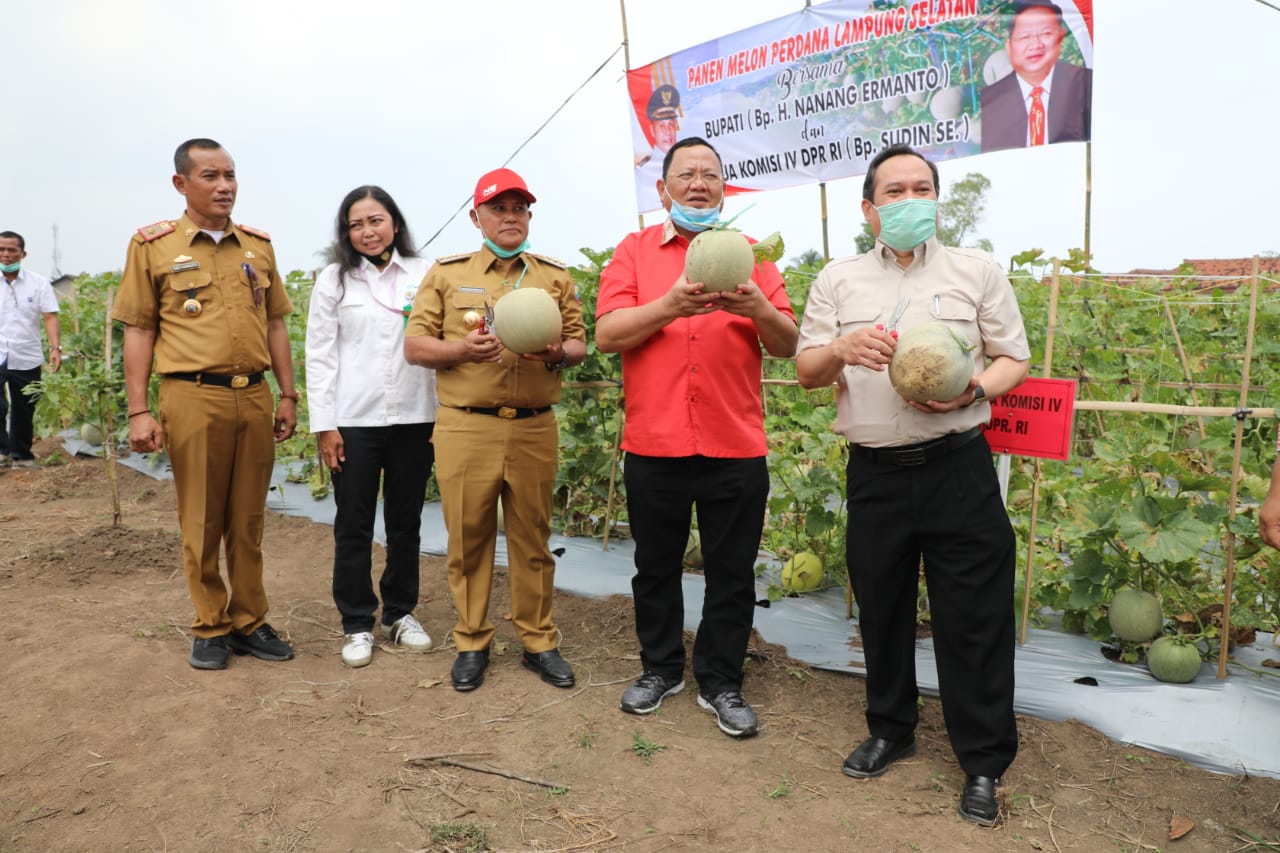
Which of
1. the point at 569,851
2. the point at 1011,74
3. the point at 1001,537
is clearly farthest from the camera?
the point at 1011,74

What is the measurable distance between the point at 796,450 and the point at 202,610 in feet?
12.0

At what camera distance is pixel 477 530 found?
407cm

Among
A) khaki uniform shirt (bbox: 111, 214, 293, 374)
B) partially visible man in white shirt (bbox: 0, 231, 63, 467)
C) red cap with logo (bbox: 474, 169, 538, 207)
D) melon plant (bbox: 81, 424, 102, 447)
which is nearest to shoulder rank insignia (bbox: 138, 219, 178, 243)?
khaki uniform shirt (bbox: 111, 214, 293, 374)

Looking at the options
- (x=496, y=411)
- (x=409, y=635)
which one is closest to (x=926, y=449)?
(x=496, y=411)

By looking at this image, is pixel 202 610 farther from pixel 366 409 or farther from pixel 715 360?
pixel 715 360

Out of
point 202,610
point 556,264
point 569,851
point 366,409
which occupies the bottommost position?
point 569,851

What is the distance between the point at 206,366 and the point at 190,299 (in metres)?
0.32

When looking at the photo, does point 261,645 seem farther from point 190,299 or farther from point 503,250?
point 503,250

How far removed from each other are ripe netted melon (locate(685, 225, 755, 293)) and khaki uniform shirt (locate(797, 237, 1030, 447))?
0.37m

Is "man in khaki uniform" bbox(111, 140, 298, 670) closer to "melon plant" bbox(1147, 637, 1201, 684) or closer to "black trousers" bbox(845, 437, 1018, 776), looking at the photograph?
"black trousers" bbox(845, 437, 1018, 776)

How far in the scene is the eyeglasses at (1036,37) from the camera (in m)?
4.88

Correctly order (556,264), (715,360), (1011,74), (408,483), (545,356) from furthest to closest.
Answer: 1. (1011,74)
2. (408,483)
3. (556,264)
4. (545,356)
5. (715,360)

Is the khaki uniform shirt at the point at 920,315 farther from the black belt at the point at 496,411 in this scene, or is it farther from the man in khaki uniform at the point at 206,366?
the man in khaki uniform at the point at 206,366

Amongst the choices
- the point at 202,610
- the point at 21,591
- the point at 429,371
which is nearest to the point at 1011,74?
the point at 429,371
